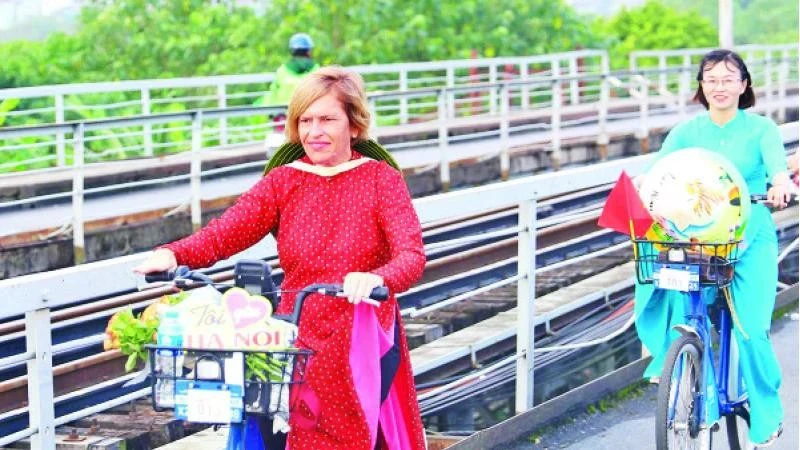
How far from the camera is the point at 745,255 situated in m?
6.98

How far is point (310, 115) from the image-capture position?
15.7 ft

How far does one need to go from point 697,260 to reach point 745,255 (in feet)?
1.65

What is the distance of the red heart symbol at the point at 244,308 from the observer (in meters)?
4.27

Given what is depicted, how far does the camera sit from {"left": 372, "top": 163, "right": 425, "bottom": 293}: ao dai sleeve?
4566 millimetres

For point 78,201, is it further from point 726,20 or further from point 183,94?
point 183,94

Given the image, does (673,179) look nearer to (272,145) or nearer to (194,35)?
(272,145)

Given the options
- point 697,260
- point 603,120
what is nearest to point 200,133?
point 697,260

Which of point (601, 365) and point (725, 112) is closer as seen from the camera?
point (725, 112)

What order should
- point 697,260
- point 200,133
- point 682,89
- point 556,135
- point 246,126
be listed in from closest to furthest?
1. point 697,260
2. point 200,133
3. point 246,126
4. point 556,135
5. point 682,89

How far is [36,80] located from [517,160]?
14106 mm

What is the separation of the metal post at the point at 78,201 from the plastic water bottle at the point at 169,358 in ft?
32.5

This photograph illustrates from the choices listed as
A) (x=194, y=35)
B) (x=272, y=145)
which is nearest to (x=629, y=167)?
(x=272, y=145)

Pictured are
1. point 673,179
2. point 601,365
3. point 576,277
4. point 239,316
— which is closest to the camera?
point 239,316

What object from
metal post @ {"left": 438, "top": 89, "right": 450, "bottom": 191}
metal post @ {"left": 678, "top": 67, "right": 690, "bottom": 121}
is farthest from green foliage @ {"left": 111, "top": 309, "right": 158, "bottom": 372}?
metal post @ {"left": 678, "top": 67, "right": 690, "bottom": 121}
